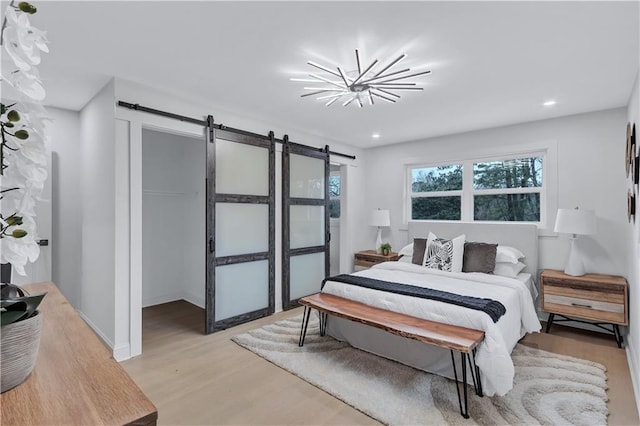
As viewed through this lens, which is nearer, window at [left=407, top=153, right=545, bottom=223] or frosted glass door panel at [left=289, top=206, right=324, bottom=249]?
window at [left=407, top=153, right=545, bottom=223]

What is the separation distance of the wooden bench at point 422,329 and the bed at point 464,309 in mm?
72

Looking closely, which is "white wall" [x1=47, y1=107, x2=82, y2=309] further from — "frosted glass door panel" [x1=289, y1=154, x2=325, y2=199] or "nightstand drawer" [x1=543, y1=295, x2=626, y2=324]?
"nightstand drawer" [x1=543, y1=295, x2=626, y2=324]

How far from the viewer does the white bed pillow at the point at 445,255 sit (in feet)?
12.4

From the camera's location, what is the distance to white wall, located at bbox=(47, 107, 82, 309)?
381cm

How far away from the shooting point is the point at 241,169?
12.5 ft

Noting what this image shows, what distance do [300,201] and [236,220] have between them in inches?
42.2

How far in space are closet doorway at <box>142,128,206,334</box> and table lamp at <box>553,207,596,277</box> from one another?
14.2 ft

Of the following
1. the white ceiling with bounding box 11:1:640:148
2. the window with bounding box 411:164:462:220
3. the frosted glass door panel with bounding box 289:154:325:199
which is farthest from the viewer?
the window with bounding box 411:164:462:220

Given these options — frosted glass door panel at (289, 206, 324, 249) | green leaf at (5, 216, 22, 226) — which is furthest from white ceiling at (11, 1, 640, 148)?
green leaf at (5, 216, 22, 226)

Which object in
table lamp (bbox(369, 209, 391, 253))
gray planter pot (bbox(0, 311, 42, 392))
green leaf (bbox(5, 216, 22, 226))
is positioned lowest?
gray planter pot (bbox(0, 311, 42, 392))

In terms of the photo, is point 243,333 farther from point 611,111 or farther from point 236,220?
point 611,111

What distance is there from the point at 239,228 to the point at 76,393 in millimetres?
3174

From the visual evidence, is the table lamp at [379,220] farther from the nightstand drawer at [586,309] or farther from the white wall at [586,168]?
the nightstand drawer at [586,309]

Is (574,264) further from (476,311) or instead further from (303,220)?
(303,220)
